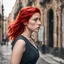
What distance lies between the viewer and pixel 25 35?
11.5ft

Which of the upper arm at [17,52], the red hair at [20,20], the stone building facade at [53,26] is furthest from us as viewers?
the stone building facade at [53,26]

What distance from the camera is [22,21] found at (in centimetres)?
348

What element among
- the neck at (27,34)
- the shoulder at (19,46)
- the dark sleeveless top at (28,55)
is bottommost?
the dark sleeveless top at (28,55)

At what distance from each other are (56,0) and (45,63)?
887 cm

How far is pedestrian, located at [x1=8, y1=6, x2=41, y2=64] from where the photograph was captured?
3.28 meters

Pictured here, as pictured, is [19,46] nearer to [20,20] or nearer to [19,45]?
[19,45]

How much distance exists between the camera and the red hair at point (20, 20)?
3.46 meters

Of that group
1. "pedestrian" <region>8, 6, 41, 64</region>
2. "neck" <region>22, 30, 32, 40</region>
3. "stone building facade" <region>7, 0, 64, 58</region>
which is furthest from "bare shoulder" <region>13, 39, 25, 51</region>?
"stone building facade" <region>7, 0, 64, 58</region>

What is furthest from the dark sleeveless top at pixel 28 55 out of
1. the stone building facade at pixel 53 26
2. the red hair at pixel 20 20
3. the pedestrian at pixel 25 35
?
the stone building facade at pixel 53 26

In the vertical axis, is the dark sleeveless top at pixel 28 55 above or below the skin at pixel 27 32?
below

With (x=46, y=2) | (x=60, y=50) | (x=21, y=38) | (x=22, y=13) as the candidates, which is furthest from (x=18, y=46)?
(x=46, y=2)

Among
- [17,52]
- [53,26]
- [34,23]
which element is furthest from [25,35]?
[53,26]

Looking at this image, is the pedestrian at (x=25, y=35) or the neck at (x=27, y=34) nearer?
the pedestrian at (x=25, y=35)

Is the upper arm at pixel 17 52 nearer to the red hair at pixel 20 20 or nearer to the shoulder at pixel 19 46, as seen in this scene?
the shoulder at pixel 19 46
